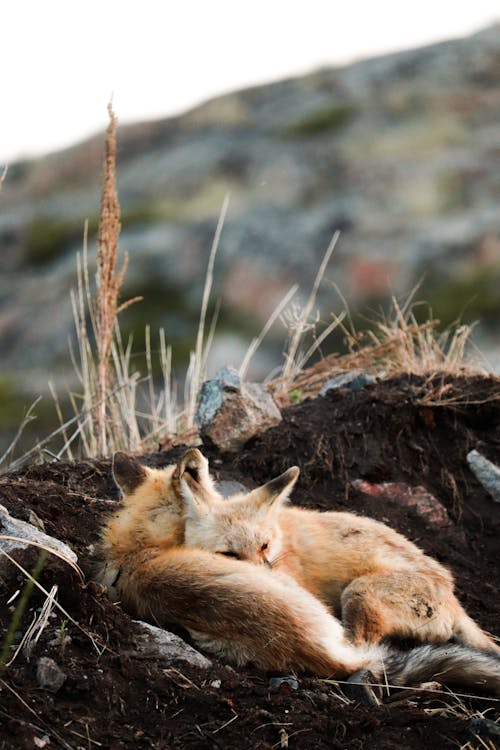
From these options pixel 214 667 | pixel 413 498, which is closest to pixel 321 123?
pixel 413 498

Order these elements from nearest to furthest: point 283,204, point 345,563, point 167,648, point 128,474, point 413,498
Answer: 1. point 167,648
2. point 345,563
3. point 128,474
4. point 413,498
5. point 283,204

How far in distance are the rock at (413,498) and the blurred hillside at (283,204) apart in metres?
14.6

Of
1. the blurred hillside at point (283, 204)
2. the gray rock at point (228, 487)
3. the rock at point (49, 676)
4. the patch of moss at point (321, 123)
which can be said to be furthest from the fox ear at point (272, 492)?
the patch of moss at point (321, 123)

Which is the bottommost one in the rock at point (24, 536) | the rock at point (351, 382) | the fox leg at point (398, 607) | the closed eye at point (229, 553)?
the rock at point (351, 382)

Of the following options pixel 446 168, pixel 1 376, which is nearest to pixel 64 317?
pixel 1 376

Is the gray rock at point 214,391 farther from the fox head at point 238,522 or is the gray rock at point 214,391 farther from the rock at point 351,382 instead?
the fox head at point 238,522

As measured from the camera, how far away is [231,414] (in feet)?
21.9

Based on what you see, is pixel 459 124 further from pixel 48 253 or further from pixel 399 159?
pixel 48 253

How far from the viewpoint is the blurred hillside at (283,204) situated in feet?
80.0

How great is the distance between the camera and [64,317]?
25469mm

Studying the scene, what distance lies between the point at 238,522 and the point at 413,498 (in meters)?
2.29

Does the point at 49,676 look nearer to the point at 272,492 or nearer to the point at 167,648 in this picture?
the point at 167,648

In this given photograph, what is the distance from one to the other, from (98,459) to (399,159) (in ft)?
75.9

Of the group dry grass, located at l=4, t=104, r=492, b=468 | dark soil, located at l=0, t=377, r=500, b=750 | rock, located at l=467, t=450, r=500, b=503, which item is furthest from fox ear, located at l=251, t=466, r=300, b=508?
rock, located at l=467, t=450, r=500, b=503
